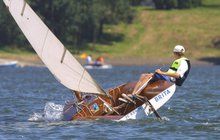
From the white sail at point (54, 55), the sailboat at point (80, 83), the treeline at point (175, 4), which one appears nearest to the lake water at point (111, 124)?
the sailboat at point (80, 83)

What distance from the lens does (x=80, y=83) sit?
25.7m

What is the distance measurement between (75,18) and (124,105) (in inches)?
2755

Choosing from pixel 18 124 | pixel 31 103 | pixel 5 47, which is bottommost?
pixel 5 47

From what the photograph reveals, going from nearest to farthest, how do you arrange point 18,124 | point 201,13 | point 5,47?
point 18,124, point 5,47, point 201,13

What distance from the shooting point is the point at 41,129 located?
24.3 m

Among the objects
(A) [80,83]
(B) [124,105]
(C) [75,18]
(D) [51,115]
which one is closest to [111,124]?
(B) [124,105]

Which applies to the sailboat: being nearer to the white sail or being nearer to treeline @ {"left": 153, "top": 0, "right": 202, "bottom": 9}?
the white sail

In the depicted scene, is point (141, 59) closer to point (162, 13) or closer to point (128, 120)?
point (162, 13)

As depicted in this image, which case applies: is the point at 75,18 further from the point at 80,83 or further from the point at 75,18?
the point at 80,83

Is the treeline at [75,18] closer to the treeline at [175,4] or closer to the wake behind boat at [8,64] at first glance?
the wake behind boat at [8,64]

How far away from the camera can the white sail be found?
1010 inches

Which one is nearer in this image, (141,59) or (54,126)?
(54,126)

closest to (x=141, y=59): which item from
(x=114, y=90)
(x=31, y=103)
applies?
(x=31, y=103)

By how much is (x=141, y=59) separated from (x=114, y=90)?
69593 mm
